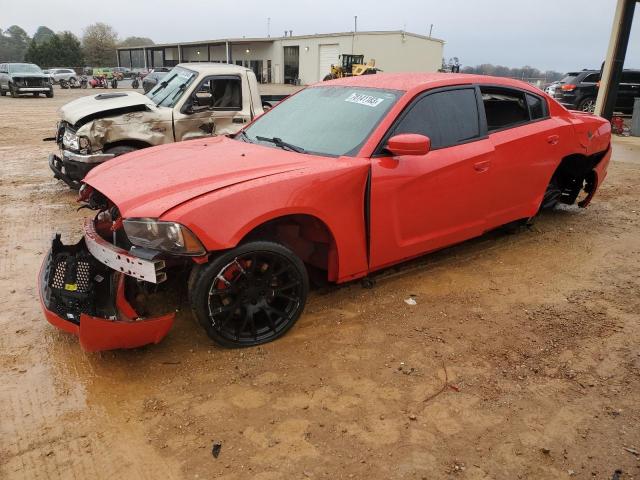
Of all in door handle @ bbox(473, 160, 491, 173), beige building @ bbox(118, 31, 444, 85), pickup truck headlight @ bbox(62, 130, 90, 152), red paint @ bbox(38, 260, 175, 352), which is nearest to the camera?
red paint @ bbox(38, 260, 175, 352)

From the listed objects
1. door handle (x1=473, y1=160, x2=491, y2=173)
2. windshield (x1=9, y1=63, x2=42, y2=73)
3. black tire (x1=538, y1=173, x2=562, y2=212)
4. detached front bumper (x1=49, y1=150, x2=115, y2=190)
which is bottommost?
black tire (x1=538, y1=173, x2=562, y2=212)

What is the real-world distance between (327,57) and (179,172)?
140ft

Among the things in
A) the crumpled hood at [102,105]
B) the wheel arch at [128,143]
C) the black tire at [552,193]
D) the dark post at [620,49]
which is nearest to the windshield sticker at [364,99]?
the black tire at [552,193]

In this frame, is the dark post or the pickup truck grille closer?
the dark post

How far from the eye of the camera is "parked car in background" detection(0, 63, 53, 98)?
24078mm

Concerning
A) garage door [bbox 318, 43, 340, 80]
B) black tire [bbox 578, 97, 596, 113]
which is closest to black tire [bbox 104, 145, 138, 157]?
black tire [bbox 578, 97, 596, 113]

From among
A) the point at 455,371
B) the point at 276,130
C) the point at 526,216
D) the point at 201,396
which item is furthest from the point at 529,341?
the point at 276,130

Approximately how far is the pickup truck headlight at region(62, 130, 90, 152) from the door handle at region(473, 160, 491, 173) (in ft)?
15.0

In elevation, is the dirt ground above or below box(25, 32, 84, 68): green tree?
below

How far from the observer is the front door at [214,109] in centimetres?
646

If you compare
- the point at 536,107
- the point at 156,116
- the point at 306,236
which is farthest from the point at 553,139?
the point at 156,116

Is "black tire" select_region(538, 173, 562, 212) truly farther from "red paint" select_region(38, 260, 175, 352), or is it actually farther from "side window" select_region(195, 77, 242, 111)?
"red paint" select_region(38, 260, 175, 352)

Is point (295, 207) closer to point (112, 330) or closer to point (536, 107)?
point (112, 330)

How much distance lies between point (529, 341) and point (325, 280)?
1.52m
